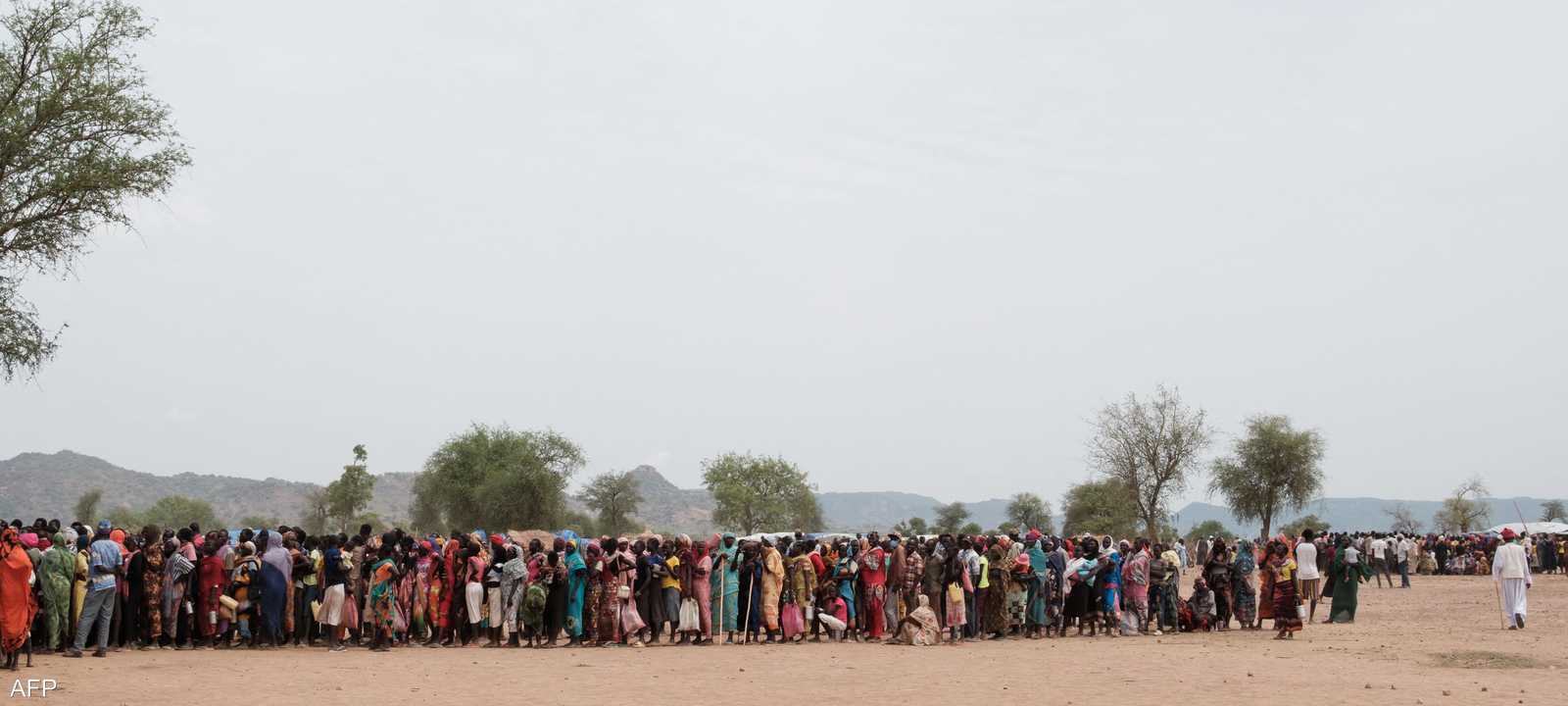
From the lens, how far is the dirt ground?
11.9 meters

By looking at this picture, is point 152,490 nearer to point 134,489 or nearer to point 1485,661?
point 134,489

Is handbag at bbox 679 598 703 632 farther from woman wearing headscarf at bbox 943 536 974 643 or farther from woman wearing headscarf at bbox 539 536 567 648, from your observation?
woman wearing headscarf at bbox 943 536 974 643

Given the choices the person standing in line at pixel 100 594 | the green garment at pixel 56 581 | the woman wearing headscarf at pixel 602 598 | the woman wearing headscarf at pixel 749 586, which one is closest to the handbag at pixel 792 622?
the woman wearing headscarf at pixel 749 586

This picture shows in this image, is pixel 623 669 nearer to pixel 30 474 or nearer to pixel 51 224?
pixel 51 224

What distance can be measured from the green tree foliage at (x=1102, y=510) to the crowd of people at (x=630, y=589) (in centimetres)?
3788

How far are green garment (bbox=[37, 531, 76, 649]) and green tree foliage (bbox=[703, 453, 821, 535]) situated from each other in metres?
60.5

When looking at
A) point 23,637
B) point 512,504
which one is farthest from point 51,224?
point 512,504

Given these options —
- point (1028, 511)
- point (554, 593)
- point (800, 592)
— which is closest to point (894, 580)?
point (800, 592)

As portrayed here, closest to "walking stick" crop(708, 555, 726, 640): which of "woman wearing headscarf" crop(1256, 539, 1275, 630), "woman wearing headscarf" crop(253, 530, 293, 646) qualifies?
"woman wearing headscarf" crop(253, 530, 293, 646)

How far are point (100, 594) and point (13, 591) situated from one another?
195 centimetres

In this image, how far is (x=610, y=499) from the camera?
Result: 8669 cm

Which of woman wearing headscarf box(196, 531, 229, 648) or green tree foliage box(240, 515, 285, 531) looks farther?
green tree foliage box(240, 515, 285, 531)

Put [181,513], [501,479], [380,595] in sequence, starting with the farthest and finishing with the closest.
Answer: [181,513]
[501,479]
[380,595]

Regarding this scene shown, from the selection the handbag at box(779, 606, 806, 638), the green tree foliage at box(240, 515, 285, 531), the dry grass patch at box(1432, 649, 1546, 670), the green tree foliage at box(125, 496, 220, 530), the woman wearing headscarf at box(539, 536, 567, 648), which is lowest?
the dry grass patch at box(1432, 649, 1546, 670)
